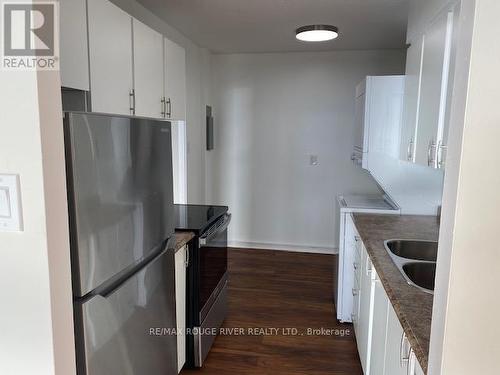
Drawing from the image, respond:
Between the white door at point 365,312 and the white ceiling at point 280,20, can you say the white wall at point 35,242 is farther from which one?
the white ceiling at point 280,20

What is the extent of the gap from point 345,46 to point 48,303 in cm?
379

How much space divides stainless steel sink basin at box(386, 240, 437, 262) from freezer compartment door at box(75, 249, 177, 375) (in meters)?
1.26

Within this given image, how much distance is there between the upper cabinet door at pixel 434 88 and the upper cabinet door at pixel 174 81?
1499 mm

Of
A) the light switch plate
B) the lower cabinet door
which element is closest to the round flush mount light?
the lower cabinet door

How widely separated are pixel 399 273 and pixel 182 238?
109 cm

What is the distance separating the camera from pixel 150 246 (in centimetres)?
159

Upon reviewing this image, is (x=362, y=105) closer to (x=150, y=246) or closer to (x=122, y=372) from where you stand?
(x=150, y=246)

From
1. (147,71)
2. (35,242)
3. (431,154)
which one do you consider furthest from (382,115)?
(35,242)

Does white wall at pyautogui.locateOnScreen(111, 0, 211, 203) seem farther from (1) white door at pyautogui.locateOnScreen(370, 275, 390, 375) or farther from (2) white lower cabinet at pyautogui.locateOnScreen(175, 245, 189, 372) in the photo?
(1) white door at pyautogui.locateOnScreen(370, 275, 390, 375)

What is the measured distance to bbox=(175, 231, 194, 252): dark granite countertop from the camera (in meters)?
1.93

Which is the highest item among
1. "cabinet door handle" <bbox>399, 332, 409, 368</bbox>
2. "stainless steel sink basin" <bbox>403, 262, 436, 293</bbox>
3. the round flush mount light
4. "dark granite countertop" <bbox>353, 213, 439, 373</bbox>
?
the round flush mount light

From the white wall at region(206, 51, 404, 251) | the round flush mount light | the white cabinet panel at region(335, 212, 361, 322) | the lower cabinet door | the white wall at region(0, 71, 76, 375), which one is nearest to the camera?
the white wall at region(0, 71, 76, 375)

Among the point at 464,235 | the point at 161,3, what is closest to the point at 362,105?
the point at 161,3

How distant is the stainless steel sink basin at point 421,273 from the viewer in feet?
5.86
